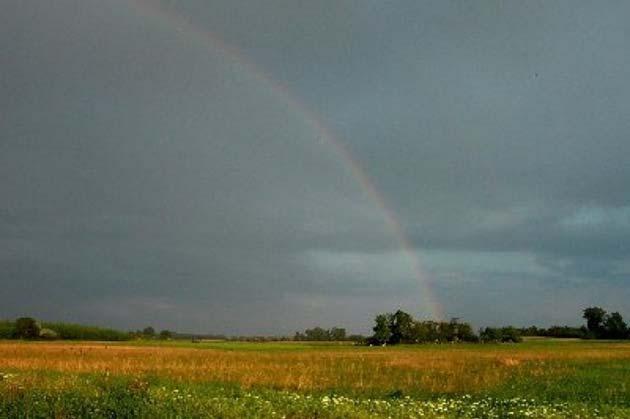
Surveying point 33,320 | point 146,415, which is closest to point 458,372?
point 146,415

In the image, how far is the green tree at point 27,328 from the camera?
155125 millimetres

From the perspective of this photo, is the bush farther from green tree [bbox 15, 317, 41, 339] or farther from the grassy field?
the grassy field

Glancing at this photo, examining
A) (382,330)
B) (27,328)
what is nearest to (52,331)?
(27,328)

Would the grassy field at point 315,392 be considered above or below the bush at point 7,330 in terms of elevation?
below

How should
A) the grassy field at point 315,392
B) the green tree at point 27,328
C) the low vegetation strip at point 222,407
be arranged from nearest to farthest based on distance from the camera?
the low vegetation strip at point 222,407, the grassy field at point 315,392, the green tree at point 27,328

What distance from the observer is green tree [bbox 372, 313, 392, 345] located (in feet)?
586

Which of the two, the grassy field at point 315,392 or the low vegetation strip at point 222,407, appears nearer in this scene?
the low vegetation strip at point 222,407

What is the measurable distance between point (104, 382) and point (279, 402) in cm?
1146

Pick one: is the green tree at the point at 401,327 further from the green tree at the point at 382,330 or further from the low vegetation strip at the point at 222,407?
the low vegetation strip at the point at 222,407

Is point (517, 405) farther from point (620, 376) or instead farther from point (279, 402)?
point (620, 376)

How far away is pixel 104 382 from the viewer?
3347 cm

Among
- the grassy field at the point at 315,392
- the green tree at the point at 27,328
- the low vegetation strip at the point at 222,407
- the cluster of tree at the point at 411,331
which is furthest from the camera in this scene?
the cluster of tree at the point at 411,331

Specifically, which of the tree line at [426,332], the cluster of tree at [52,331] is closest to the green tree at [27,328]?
the cluster of tree at [52,331]

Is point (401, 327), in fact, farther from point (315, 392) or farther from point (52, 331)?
point (315, 392)
